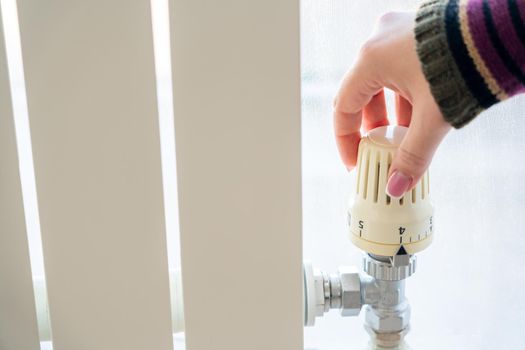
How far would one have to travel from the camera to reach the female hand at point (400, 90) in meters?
0.51

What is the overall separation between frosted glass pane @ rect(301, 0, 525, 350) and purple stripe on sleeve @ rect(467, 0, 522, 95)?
173 mm

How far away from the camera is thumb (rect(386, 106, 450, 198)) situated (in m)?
0.51

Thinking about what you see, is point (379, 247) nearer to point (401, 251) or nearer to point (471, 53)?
point (401, 251)

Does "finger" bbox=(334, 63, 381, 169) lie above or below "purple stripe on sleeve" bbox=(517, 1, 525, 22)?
below

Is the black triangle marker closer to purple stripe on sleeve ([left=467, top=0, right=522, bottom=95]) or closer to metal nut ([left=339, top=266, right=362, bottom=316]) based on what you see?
metal nut ([left=339, top=266, right=362, bottom=316])

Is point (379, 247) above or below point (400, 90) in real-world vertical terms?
below

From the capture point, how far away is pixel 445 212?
0.73 metres

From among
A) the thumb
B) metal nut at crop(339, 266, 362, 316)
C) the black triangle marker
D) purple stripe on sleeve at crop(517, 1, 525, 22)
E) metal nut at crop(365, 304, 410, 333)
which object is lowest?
metal nut at crop(365, 304, 410, 333)

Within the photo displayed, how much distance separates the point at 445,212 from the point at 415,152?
0.74ft

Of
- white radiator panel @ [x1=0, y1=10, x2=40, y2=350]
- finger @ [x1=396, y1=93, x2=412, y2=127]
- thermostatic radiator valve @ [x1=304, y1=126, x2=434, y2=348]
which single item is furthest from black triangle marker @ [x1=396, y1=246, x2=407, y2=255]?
white radiator panel @ [x1=0, y1=10, x2=40, y2=350]

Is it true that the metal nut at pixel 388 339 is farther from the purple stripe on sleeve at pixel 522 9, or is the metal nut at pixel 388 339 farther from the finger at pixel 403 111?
the purple stripe on sleeve at pixel 522 9

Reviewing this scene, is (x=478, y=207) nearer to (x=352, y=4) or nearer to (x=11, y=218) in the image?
(x=352, y=4)

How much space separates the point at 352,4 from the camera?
0.64 metres

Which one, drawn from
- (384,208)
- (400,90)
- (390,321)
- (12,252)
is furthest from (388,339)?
(12,252)
